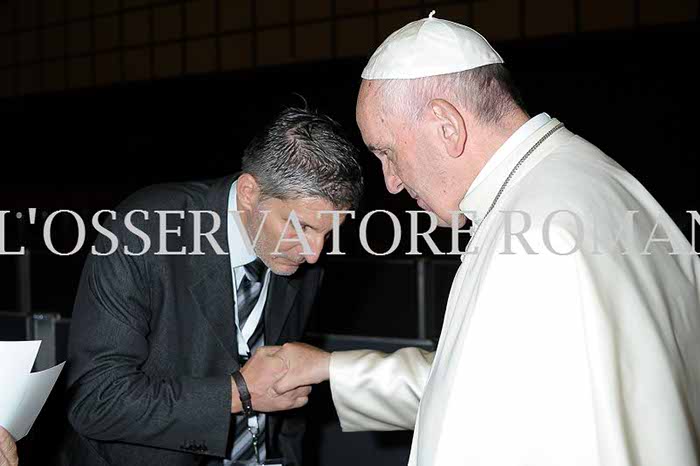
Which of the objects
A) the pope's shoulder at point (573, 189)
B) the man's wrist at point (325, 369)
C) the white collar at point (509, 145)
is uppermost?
the white collar at point (509, 145)

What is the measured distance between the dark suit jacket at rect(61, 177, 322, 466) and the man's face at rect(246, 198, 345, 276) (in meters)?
0.09

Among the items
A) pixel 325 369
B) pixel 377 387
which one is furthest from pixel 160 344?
pixel 377 387

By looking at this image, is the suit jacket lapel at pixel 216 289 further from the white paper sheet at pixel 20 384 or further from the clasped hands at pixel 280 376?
the white paper sheet at pixel 20 384

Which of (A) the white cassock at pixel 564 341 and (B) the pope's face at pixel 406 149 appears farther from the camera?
(B) the pope's face at pixel 406 149

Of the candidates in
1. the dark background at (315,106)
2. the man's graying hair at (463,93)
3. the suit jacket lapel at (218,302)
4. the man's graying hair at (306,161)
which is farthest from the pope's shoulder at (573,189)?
the dark background at (315,106)

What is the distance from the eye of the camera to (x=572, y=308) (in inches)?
50.7

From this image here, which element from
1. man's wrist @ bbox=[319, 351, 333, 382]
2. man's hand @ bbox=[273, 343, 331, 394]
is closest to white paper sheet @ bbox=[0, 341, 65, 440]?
man's hand @ bbox=[273, 343, 331, 394]

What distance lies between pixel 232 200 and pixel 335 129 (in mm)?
341

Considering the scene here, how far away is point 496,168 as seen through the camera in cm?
148

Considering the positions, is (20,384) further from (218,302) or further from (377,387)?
(377,387)

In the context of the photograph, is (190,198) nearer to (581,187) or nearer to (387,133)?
(387,133)

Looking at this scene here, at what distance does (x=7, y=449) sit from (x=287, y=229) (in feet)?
2.63

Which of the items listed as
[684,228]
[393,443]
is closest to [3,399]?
[393,443]

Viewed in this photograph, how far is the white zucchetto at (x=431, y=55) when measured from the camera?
1.52m
